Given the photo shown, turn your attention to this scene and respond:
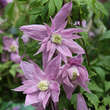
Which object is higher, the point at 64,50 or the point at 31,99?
the point at 64,50

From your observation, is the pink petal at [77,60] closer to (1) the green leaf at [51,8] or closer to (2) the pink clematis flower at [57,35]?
(2) the pink clematis flower at [57,35]

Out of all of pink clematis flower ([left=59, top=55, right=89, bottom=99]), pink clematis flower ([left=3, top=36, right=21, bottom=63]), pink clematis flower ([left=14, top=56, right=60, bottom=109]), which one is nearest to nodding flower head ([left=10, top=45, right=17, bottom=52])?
pink clematis flower ([left=3, top=36, right=21, bottom=63])

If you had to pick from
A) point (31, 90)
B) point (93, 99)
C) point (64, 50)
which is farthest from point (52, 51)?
point (93, 99)

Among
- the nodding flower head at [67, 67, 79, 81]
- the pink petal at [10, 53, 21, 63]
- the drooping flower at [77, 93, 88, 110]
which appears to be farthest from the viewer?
the pink petal at [10, 53, 21, 63]

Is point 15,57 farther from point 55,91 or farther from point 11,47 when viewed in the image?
point 55,91

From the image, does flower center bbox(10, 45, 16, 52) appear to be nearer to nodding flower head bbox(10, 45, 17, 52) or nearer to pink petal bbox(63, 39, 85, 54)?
nodding flower head bbox(10, 45, 17, 52)

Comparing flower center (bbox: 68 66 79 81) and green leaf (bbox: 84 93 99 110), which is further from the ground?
flower center (bbox: 68 66 79 81)

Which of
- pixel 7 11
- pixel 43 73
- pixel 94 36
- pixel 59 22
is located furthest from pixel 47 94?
pixel 94 36
